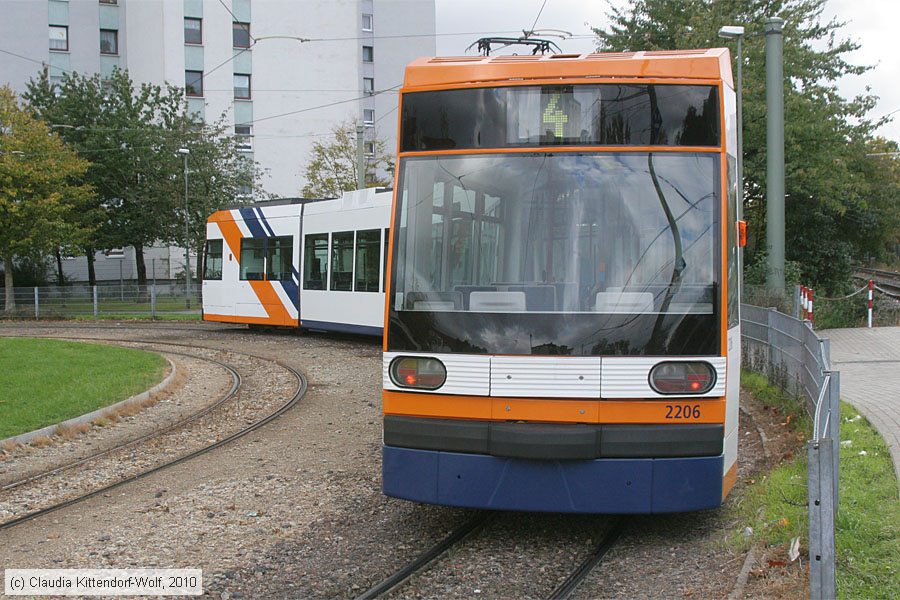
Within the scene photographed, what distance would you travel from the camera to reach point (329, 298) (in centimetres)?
2019

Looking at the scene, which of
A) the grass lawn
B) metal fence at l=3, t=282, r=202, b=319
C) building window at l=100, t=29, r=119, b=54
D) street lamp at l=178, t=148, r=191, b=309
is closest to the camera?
the grass lawn

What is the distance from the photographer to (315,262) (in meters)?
20.6

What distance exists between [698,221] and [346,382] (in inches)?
373

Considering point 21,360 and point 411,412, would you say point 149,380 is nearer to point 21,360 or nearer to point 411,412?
point 21,360

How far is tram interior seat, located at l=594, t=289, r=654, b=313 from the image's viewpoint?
5.70m

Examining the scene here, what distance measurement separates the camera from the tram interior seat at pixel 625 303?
570 centimetres

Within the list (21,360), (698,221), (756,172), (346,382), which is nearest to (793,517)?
(698,221)

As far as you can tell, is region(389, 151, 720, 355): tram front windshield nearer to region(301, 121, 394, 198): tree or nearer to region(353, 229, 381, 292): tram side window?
region(353, 229, 381, 292): tram side window

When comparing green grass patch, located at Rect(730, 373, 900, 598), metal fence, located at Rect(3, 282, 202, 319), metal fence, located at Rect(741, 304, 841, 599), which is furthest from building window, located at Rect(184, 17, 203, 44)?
green grass patch, located at Rect(730, 373, 900, 598)

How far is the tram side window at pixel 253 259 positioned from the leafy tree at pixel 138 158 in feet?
59.0

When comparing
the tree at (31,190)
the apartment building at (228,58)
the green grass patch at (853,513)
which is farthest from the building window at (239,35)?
the green grass patch at (853,513)

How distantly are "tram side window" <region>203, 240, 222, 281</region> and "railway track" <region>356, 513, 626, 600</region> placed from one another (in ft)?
61.5

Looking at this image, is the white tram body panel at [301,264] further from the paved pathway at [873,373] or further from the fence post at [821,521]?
the fence post at [821,521]

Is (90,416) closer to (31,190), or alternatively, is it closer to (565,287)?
(565,287)
